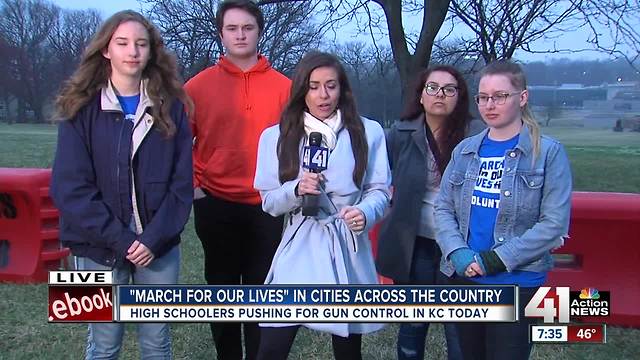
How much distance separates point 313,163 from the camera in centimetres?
289

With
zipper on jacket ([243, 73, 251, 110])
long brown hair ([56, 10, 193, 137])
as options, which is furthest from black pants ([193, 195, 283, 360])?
long brown hair ([56, 10, 193, 137])

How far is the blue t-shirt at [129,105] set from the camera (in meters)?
3.00

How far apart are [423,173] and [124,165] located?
1540 mm

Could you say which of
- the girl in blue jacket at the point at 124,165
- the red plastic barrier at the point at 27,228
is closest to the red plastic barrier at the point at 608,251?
the girl in blue jacket at the point at 124,165

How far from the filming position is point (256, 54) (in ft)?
12.4

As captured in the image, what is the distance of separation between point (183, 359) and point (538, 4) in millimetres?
5827

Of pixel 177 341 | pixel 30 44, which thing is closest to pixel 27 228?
pixel 177 341

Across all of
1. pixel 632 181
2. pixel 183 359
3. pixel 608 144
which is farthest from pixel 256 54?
pixel 608 144

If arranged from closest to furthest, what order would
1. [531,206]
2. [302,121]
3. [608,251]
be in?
[531,206]
[302,121]
[608,251]

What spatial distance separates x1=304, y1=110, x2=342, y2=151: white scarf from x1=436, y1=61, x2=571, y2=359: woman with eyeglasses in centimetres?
56

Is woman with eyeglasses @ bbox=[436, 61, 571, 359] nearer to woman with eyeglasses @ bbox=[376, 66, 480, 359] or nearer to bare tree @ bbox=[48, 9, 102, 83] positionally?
woman with eyeglasses @ bbox=[376, 66, 480, 359]

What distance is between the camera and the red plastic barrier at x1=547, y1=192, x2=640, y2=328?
5.17 meters

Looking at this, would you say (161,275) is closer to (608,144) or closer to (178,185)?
(178,185)

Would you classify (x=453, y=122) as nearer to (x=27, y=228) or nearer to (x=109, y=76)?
(x=109, y=76)
